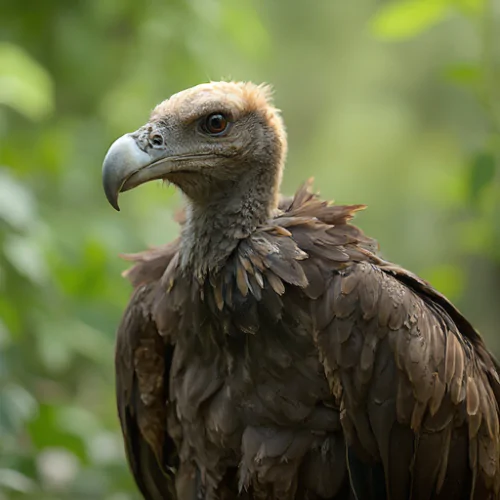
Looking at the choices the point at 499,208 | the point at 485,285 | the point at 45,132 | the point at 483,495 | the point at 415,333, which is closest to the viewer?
the point at 415,333

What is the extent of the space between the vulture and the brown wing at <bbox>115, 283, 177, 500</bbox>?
0.16m

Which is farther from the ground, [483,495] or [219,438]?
[219,438]

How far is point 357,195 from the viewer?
926cm

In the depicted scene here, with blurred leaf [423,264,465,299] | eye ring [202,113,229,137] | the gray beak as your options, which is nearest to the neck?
eye ring [202,113,229,137]

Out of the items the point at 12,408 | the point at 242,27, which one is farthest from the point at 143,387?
the point at 242,27

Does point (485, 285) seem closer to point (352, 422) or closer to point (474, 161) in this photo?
point (474, 161)

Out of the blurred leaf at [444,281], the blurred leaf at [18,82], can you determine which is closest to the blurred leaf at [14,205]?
the blurred leaf at [18,82]

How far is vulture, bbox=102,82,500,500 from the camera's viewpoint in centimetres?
396

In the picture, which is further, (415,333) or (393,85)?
(393,85)

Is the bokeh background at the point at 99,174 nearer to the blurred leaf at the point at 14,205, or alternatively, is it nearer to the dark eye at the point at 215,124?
the blurred leaf at the point at 14,205

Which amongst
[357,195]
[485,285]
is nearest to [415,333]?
[357,195]

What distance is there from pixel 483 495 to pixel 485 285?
588cm

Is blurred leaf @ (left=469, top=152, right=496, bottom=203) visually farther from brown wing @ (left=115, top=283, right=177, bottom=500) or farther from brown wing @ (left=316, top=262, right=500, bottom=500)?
brown wing @ (left=115, top=283, right=177, bottom=500)

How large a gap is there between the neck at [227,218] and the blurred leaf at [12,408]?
4.42 feet
